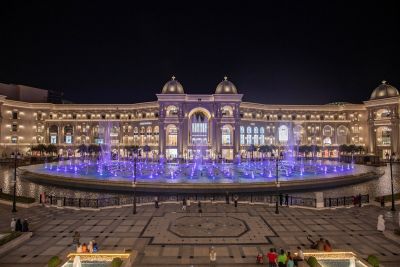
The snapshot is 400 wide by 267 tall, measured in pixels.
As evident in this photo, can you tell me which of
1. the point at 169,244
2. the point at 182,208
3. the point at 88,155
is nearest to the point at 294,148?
the point at 88,155

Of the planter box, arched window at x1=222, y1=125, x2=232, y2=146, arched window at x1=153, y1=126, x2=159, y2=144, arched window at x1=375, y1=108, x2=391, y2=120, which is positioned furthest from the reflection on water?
arched window at x1=153, y1=126, x2=159, y2=144

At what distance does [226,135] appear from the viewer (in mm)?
94438

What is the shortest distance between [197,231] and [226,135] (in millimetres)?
74442

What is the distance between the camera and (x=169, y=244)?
1834 cm

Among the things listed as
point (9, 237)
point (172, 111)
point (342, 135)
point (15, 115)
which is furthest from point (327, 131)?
point (15, 115)

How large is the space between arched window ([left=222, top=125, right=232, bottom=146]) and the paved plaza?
64.8m

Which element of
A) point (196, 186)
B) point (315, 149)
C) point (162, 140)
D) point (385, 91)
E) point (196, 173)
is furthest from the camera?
point (315, 149)

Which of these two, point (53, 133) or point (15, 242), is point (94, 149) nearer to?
point (53, 133)

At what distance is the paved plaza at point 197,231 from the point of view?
16672 mm

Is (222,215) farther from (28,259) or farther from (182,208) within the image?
(28,259)

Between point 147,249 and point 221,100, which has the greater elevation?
point 221,100

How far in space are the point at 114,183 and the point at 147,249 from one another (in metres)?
23.2

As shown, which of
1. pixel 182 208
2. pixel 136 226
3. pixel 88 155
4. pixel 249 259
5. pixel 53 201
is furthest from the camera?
pixel 88 155

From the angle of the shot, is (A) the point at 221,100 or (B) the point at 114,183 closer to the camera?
(B) the point at 114,183
